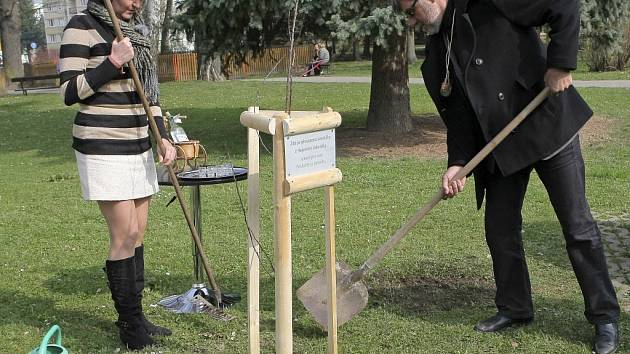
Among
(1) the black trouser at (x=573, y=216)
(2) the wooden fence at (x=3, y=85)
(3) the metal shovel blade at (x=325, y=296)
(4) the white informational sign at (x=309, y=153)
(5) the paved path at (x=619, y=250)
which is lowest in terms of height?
(2) the wooden fence at (x=3, y=85)

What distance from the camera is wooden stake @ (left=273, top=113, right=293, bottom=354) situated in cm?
329

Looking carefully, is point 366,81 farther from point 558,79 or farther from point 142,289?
point 558,79

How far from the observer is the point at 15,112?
18.6 meters

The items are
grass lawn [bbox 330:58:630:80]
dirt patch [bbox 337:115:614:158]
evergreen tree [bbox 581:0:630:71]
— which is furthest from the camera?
grass lawn [bbox 330:58:630:80]

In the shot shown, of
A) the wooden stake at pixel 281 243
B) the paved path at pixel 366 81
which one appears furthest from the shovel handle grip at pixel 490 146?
the paved path at pixel 366 81

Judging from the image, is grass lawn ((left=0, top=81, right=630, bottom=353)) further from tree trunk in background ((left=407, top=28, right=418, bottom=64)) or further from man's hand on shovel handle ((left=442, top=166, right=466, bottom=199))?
tree trunk in background ((left=407, top=28, right=418, bottom=64))

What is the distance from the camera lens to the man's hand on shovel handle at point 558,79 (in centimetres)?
368

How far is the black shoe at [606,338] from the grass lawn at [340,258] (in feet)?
0.23

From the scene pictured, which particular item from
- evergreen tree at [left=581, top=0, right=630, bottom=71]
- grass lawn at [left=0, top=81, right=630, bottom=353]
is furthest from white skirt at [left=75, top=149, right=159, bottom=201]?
evergreen tree at [left=581, top=0, right=630, bottom=71]

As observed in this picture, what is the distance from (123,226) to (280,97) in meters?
14.6

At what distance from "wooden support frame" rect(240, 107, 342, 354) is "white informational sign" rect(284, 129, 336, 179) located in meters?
0.02

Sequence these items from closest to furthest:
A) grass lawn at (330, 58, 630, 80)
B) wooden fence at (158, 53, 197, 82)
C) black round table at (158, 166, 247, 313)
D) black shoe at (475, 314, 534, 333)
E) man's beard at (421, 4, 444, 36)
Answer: man's beard at (421, 4, 444, 36) < black shoe at (475, 314, 534, 333) < black round table at (158, 166, 247, 313) < grass lawn at (330, 58, 630, 80) < wooden fence at (158, 53, 197, 82)

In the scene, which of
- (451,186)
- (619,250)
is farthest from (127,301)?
(619,250)

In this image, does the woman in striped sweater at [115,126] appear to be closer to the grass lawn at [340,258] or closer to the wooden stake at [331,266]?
the grass lawn at [340,258]
